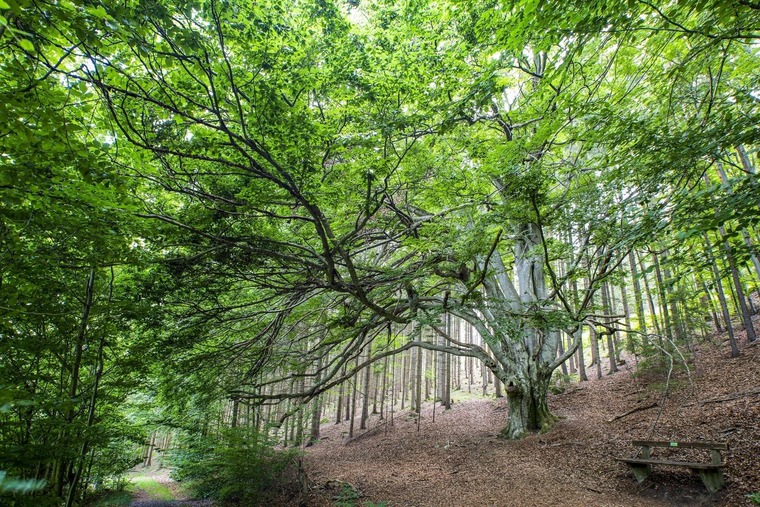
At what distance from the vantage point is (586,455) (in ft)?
24.2

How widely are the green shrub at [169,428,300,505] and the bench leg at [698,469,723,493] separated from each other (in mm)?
7840

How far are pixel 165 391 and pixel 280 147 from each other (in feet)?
17.8

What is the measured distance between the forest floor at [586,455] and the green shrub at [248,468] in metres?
0.82

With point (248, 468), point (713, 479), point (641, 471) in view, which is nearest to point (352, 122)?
point (713, 479)

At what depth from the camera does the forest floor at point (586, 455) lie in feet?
18.6

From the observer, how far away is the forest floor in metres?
5.68

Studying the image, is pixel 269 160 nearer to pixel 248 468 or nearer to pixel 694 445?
pixel 694 445

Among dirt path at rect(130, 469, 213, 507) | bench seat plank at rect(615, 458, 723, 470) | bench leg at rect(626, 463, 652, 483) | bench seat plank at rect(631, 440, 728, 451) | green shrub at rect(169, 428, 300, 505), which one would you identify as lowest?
dirt path at rect(130, 469, 213, 507)

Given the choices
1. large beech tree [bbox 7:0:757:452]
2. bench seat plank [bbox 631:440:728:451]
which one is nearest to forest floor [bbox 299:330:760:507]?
bench seat plank [bbox 631:440:728:451]

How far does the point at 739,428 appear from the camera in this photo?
6422mm

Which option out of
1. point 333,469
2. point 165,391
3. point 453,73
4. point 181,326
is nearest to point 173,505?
point 333,469

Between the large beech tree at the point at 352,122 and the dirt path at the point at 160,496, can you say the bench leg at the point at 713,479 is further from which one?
the dirt path at the point at 160,496

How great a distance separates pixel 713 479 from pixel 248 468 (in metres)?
8.42

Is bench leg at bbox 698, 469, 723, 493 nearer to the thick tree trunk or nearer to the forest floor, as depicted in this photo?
the forest floor
